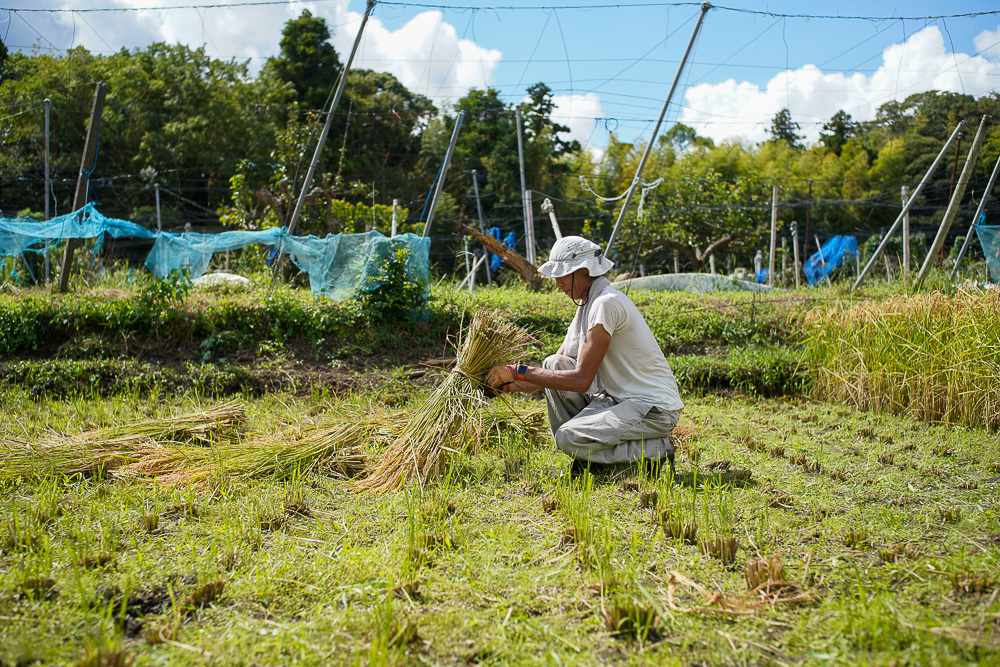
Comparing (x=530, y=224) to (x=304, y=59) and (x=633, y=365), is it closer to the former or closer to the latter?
(x=633, y=365)

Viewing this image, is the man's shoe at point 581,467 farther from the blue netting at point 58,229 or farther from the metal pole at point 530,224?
the metal pole at point 530,224

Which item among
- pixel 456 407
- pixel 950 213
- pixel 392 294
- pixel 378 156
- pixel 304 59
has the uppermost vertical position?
pixel 304 59

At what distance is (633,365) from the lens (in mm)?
3605

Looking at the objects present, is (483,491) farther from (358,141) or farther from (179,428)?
(358,141)

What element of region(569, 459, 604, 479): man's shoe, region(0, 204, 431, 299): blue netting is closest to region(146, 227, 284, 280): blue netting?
region(0, 204, 431, 299): blue netting

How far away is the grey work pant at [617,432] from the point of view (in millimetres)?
3473

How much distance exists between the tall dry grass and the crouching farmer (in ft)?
8.64

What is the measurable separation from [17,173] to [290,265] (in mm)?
15533

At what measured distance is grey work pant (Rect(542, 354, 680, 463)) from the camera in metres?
3.47

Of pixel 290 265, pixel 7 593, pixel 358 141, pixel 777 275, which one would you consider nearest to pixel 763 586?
pixel 7 593

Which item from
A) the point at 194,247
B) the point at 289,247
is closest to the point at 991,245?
the point at 289,247

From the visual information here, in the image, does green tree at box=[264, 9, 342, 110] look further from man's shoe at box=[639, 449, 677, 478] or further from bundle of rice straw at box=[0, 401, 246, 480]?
man's shoe at box=[639, 449, 677, 478]

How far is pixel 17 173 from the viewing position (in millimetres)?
20281

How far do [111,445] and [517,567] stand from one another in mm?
2617
